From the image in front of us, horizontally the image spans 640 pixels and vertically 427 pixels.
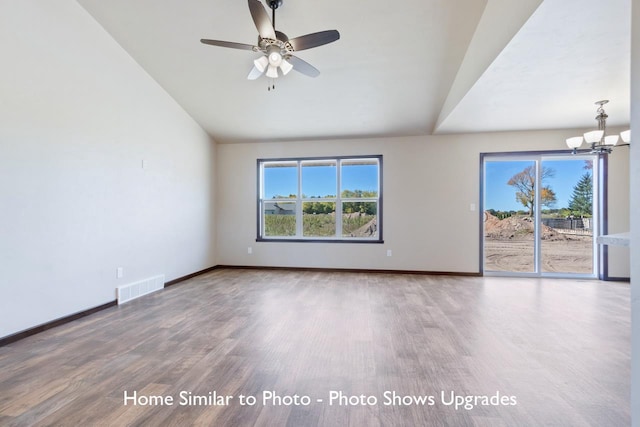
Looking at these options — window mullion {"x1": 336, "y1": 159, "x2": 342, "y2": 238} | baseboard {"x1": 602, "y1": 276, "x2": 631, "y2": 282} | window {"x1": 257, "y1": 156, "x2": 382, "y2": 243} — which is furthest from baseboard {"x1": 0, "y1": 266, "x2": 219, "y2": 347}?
baseboard {"x1": 602, "y1": 276, "x2": 631, "y2": 282}

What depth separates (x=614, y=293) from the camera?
4.10 metres

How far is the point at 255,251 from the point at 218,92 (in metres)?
2.93

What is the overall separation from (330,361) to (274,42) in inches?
105

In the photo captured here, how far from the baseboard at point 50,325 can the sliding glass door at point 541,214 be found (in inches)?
Answer: 222

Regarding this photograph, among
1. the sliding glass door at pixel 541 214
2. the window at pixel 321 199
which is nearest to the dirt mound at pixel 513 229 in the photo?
the sliding glass door at pixel 541 214

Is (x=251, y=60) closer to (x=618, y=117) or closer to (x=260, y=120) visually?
(x=260, y=120)

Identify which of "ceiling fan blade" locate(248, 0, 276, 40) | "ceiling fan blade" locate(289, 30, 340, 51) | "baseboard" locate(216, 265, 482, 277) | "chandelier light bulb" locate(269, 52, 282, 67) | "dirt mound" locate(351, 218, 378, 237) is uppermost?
"ceiling fan blade" locate(248, 0, 276, 40)

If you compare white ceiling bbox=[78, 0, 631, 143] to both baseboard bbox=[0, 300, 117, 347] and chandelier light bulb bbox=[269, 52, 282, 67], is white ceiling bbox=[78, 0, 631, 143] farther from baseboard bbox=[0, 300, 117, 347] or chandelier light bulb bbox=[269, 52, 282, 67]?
baseboard bbox=[0, 300, 117, 347]

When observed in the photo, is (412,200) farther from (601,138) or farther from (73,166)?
(73,166)

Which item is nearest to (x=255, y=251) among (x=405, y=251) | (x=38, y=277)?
(x=405, y=251)

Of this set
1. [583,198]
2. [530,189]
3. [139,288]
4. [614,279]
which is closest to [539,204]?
[530,189]

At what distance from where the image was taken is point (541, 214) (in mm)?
5070

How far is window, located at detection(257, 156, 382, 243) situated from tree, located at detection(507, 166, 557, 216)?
7.66ft

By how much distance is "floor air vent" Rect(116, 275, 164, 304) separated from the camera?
367 centimetres
